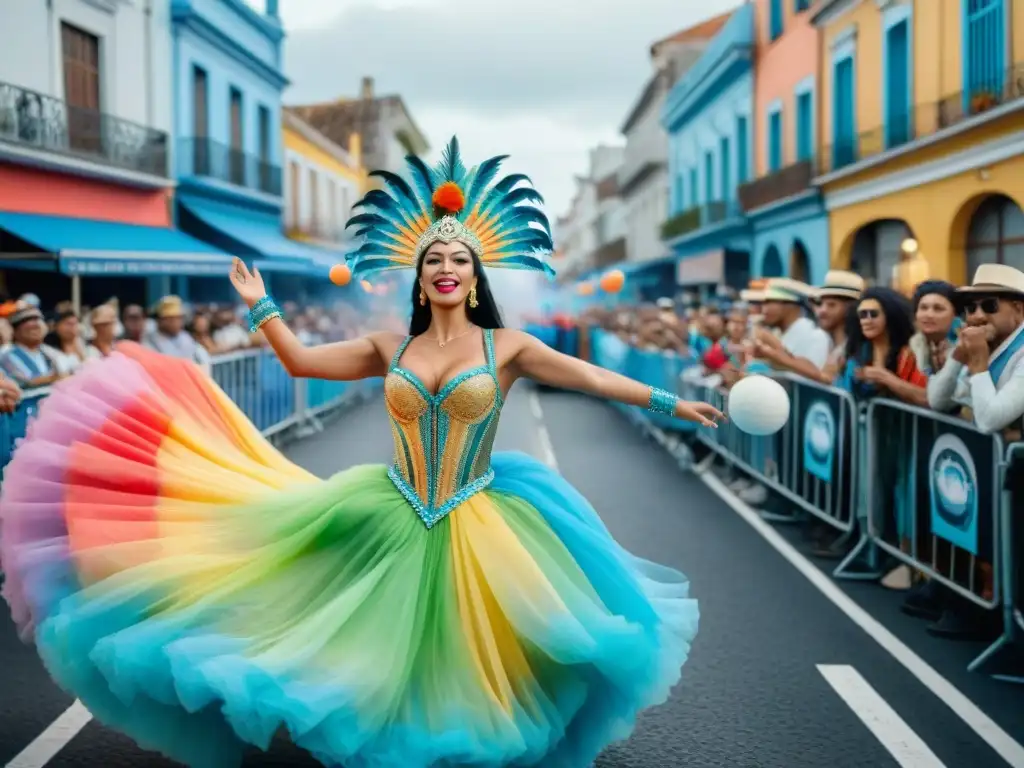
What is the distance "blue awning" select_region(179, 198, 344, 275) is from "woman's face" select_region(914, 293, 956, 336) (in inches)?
847

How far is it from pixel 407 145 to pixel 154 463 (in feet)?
207

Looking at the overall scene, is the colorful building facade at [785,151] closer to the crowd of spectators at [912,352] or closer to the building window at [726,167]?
the building window at [726,167]

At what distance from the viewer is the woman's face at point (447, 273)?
14.7 ft

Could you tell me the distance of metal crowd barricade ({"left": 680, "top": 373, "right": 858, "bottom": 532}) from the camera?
8.08m

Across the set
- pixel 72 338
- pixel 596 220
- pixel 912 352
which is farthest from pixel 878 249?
pixel 596 220

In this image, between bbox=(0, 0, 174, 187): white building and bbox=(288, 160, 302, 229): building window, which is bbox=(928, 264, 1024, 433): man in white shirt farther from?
bbox=(288, 160, 302, 229): building window

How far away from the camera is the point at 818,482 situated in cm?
869

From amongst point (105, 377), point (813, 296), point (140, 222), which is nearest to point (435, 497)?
point (105, 377)

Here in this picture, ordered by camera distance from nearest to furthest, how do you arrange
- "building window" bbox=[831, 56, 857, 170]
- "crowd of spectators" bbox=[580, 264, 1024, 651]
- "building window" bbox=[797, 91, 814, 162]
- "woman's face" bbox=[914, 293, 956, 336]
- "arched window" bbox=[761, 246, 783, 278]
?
"crowd of spectators" bbox=[580, 264, 1024, 651]
"woman's face" bbox=[914, 293, 956, 336]
"building window" bbox=[831, 56, 857, 170]
"building window" bbox=[797, 91, 814, 162]
"arched window" bbox=[761, 246, 783, 278]

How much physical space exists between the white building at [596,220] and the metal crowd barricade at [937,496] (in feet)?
174

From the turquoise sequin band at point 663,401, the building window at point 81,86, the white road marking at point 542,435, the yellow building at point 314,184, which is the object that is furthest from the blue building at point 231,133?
the turquoise sequin band at point 663,401

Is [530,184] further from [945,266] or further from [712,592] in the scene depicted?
[945,266]

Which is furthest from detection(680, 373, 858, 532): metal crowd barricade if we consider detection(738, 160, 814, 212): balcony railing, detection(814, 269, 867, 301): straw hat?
detection(738, 160, 814, 212): balcony railing

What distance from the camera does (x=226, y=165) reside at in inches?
1147
